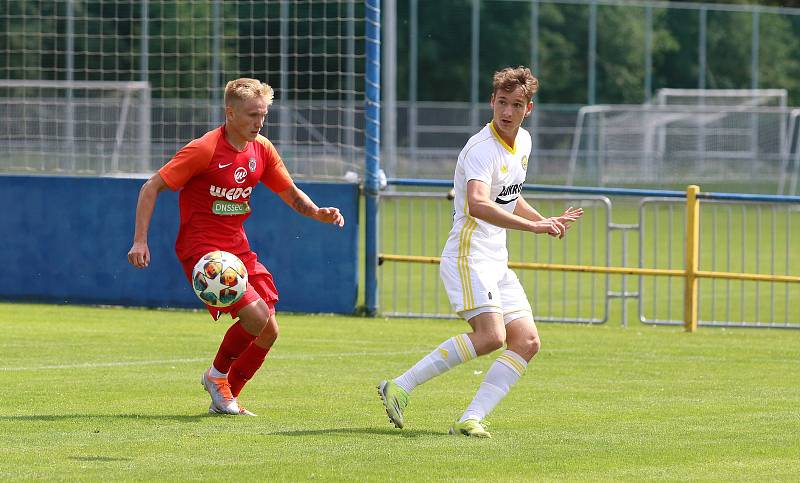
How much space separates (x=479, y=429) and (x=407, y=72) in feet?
152

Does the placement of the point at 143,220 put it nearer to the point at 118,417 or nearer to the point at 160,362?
the point at 118,417

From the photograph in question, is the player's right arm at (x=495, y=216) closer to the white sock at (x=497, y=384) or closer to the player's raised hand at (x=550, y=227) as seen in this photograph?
the player's raised hand at (x=550, y=227)

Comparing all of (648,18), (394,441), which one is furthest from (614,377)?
(648,18)

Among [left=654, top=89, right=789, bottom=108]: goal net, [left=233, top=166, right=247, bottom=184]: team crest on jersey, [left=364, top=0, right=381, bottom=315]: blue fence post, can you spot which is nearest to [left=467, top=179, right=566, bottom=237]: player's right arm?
[left=233, top=166, right=247, bottom=184]: team crest on jersey

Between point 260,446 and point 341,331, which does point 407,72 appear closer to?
point 341,331

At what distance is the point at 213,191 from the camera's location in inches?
345

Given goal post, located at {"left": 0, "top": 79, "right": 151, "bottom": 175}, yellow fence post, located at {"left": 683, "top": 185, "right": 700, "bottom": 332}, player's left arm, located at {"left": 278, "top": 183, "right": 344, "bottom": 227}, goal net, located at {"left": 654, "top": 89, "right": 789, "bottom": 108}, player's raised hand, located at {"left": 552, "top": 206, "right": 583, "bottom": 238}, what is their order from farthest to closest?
goal net, located at {"left": 654, "top": 89, "right": 789, "bottom": 108} < goal post, located at {"left": 0, "top": 79, "right": 151, "bottom": 175} < yellow fence post, located at {"left": 683, "top": 185, "right": 700, "bottom": 332} < player's left arm, located at {"left": 278, "top": 183, "right": 344, "bottom": 227} < player's raised hand, located at {"left": 552, "top": 206, "right": 583, "bottom": 238}

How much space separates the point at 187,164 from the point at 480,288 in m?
1.83

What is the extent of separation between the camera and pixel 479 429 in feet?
26.1

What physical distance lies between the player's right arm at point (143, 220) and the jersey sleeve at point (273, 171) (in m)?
0.71

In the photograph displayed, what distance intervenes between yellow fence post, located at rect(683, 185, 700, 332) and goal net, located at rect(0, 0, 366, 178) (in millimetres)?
3693

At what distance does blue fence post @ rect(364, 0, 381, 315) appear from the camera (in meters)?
15.3

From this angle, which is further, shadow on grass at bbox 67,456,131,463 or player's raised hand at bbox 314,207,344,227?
player's raised hand at bbox 314,207,344,227

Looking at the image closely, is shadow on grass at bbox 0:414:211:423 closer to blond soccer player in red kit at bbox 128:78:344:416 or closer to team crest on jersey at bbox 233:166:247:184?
blond soccer player in red kit at bbox 128:78:344:416
